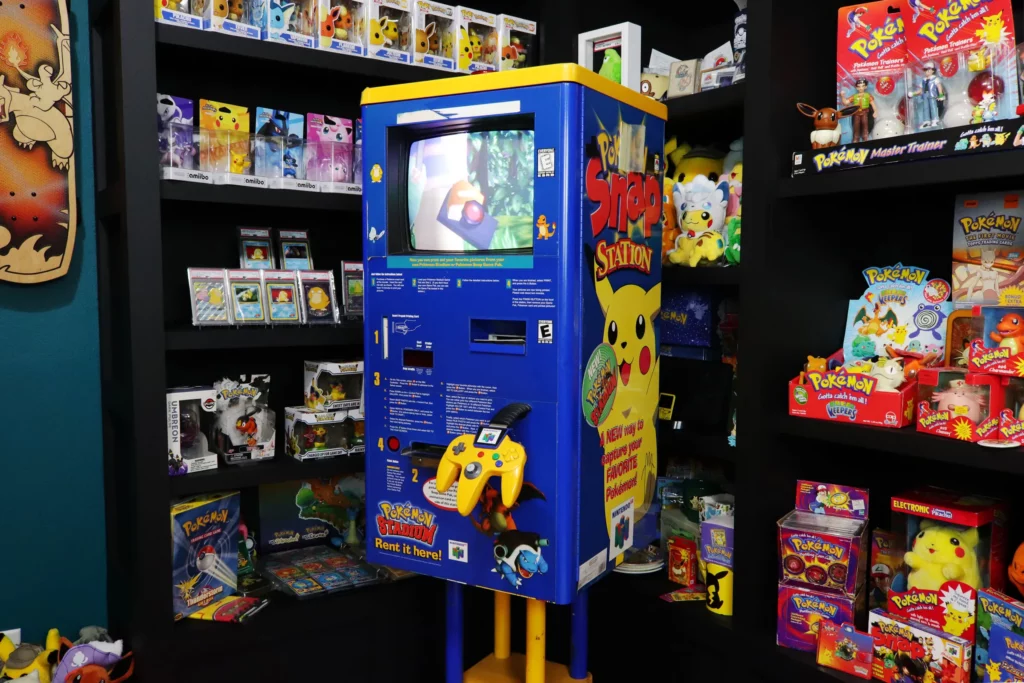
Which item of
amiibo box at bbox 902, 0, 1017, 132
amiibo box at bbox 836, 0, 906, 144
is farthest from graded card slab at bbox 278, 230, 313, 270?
amiibo box at bbox 902, 0, 1017, 132

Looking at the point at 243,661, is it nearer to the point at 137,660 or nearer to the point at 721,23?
the point at 137,660

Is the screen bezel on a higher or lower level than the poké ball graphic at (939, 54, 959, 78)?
lower

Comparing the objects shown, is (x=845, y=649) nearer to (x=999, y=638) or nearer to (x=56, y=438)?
(x=999, y=638)

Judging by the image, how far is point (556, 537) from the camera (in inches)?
67.2

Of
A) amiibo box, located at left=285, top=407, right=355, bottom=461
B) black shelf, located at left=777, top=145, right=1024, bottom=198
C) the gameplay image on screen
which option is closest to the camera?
black shelf, located at left=777, top=145, right=1024, bottom=198

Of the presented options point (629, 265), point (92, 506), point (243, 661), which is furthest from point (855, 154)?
point (92, 506)

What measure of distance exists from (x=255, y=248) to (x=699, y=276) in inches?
52.6

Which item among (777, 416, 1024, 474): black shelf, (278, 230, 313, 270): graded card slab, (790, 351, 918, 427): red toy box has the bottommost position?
(777, 416, 1024, 474): black shelf

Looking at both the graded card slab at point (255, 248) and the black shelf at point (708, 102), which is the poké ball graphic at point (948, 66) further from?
the graded card slab at point (255, 248)

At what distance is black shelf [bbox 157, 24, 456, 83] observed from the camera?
2072 mm

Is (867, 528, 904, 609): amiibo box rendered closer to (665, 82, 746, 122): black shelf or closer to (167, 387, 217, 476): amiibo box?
(665, 82, 746, 122): black shelf

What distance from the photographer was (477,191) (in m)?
1.81

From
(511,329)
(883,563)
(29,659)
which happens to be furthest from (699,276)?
(29,659)

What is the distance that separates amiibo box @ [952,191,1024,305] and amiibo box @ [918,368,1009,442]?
9.6 inches
